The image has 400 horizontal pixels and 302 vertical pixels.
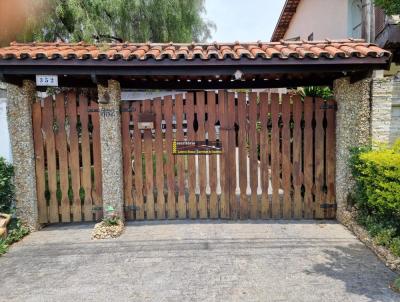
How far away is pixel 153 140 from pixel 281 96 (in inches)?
99.7

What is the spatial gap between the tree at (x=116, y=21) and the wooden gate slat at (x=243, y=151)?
5047mm

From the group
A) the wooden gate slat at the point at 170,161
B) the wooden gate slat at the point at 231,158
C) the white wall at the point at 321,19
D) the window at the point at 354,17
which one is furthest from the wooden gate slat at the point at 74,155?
the white wall at the point at 321,19

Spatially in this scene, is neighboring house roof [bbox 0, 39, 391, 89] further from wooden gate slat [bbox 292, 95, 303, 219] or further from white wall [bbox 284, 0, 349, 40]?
white wall [bbox 284, 0, 349, 40]

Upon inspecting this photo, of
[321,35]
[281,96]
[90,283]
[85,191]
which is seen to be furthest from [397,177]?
[321,35]

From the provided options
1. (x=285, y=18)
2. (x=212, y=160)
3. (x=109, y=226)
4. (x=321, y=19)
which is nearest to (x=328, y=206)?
(x=212, y=160)

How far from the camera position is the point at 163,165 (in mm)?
5816

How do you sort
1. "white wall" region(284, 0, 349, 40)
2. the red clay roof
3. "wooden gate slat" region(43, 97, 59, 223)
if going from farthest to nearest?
1. "white wall" region(284, 0, 349, 40)
2. "wooden gate slat" region(43, 97, 59, 223)
3. the red clay roof

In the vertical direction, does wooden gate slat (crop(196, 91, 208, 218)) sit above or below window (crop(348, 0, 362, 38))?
below

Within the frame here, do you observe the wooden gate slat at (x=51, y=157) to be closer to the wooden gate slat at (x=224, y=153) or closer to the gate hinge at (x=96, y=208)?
the gate hinge at (x=96, y=208)

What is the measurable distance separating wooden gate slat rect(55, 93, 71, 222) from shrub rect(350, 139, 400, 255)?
5045mm

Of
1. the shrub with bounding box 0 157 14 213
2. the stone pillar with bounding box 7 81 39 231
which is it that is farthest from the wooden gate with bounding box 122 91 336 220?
the shrub with bounding box 0 157 14 213

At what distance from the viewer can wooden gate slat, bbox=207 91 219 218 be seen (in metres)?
5.69

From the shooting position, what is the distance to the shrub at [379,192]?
4129 mm

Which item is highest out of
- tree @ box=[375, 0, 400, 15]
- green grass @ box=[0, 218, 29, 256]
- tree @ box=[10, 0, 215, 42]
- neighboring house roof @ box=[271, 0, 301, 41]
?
neighboring house roof @ box=[271, 0, 301, 41]
